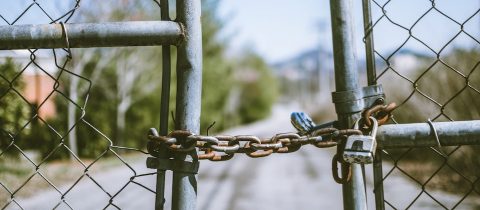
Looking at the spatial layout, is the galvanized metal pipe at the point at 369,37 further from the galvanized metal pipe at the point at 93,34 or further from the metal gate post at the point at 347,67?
the galvanized metal pipe at the point at 93,34

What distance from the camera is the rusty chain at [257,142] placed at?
0.94 metres

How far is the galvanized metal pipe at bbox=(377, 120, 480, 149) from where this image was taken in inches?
38.0

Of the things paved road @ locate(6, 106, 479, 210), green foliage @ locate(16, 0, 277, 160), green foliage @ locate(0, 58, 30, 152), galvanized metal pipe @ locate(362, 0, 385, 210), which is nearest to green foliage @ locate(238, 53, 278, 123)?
green foliage @ locate(16, 0, 277, 160)

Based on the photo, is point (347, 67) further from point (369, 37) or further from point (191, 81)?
point (191, 81)

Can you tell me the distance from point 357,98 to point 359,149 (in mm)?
134

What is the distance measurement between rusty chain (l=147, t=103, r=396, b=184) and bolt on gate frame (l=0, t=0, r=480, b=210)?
32mm

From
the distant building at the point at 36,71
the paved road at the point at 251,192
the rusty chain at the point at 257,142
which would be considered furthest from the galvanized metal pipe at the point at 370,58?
the paved road at the point at 251,192

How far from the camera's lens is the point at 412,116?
Answer: 9297 mm

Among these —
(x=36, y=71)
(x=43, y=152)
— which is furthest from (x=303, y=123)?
(x=43, y=152)

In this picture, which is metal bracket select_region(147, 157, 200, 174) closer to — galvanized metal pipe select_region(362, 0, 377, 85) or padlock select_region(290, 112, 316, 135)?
padlock select_region(290, 112, 316, 135)

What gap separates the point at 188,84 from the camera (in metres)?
1.00

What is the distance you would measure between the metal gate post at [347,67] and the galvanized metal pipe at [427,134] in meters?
0.08

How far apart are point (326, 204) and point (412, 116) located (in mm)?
3833

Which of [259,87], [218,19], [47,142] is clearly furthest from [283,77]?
[47,142]
